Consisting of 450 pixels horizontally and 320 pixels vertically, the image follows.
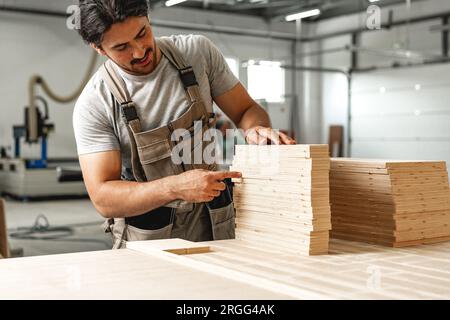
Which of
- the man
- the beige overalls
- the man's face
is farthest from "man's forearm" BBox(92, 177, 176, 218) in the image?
the man's face

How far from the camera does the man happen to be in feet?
6.72

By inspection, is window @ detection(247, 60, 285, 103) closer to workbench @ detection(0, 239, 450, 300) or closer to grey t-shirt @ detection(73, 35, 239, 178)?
grey t-shirt @ detection(73, 35, 239, 178)

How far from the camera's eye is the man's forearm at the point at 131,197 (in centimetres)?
A: 200

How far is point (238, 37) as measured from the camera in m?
14.2

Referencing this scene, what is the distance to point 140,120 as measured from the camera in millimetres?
2215

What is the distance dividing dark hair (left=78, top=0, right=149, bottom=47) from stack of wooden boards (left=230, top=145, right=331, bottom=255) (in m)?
0.64

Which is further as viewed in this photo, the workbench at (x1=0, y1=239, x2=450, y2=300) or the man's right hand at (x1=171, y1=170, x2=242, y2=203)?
the man's right hand at (x1=171, y1=170, x2=242, y2=203)

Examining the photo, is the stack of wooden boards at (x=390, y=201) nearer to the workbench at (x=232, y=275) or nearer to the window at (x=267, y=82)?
the workbench at (x=232, y=275)

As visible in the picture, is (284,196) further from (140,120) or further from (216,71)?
(216,71)

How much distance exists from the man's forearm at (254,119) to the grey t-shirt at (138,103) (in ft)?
0.65

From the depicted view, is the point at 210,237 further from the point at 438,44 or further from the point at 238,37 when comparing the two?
the point at 238,37

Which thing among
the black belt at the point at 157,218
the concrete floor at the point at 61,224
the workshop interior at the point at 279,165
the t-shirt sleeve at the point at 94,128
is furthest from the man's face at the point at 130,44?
the concrete floor at the point at 61,224
